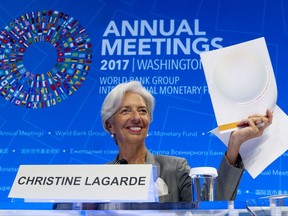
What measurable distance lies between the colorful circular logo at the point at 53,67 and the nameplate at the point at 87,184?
75.3 inches

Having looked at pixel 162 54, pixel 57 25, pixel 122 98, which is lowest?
pixel 122 98

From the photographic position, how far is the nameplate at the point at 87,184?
91 centimetres

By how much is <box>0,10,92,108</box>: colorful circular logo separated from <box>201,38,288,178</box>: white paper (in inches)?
68.7

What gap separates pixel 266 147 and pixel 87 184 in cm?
47

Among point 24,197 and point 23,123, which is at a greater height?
point 23,123

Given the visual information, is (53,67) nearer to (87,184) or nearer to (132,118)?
(132,118)

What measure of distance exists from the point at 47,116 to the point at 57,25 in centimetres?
58

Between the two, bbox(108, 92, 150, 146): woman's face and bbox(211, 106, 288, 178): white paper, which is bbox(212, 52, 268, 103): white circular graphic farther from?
bbox(108, 92, 150, 146): woman's face

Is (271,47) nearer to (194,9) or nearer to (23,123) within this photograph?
(194,9)

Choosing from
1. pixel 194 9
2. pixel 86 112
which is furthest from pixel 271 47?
pixel 86 112

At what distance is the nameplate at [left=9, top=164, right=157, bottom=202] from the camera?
0.91 metres

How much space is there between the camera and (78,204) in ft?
3.03

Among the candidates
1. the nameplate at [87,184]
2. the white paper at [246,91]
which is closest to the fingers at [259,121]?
the white paper at [246,91]

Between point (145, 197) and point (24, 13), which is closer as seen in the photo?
point (145, 197)
